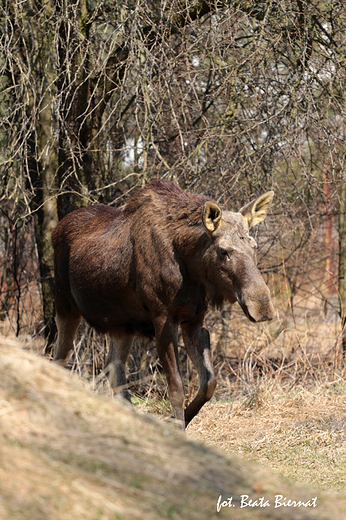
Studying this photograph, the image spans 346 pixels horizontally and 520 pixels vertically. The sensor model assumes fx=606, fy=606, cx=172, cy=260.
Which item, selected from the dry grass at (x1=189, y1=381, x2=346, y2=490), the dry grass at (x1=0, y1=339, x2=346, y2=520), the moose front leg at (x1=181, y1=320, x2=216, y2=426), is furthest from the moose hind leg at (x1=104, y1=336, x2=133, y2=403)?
the dry grass at (x1=0, y1=339, x2=346, y2=520)

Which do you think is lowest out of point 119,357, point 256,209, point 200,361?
point 119,357

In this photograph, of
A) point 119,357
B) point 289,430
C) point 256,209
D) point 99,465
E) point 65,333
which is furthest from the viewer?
point 65,333

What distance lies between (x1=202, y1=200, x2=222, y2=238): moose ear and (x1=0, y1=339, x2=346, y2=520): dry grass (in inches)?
81.3

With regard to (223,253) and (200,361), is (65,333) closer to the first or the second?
(200,361)

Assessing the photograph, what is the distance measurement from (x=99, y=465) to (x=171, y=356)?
264cm

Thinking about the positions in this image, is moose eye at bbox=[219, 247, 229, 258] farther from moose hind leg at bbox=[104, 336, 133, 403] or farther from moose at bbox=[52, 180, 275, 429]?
moose hind leg at bbox=[104, 336, 133, 403]

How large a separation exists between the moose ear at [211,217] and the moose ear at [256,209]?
0.50 metres

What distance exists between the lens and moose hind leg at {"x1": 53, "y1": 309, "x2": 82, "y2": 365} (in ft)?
21.3

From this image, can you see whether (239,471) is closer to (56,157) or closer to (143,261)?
(143,261)

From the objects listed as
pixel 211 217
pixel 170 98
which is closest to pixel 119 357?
pixel 211 217

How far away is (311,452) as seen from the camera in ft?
17.7

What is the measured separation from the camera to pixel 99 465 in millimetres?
2705

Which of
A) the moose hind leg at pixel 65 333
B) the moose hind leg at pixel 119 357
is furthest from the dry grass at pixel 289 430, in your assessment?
the moose hind leg at pixel 65 333

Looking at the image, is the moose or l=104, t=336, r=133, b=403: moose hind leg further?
l=104, t=336, r=133, b=403: moose hind leg
